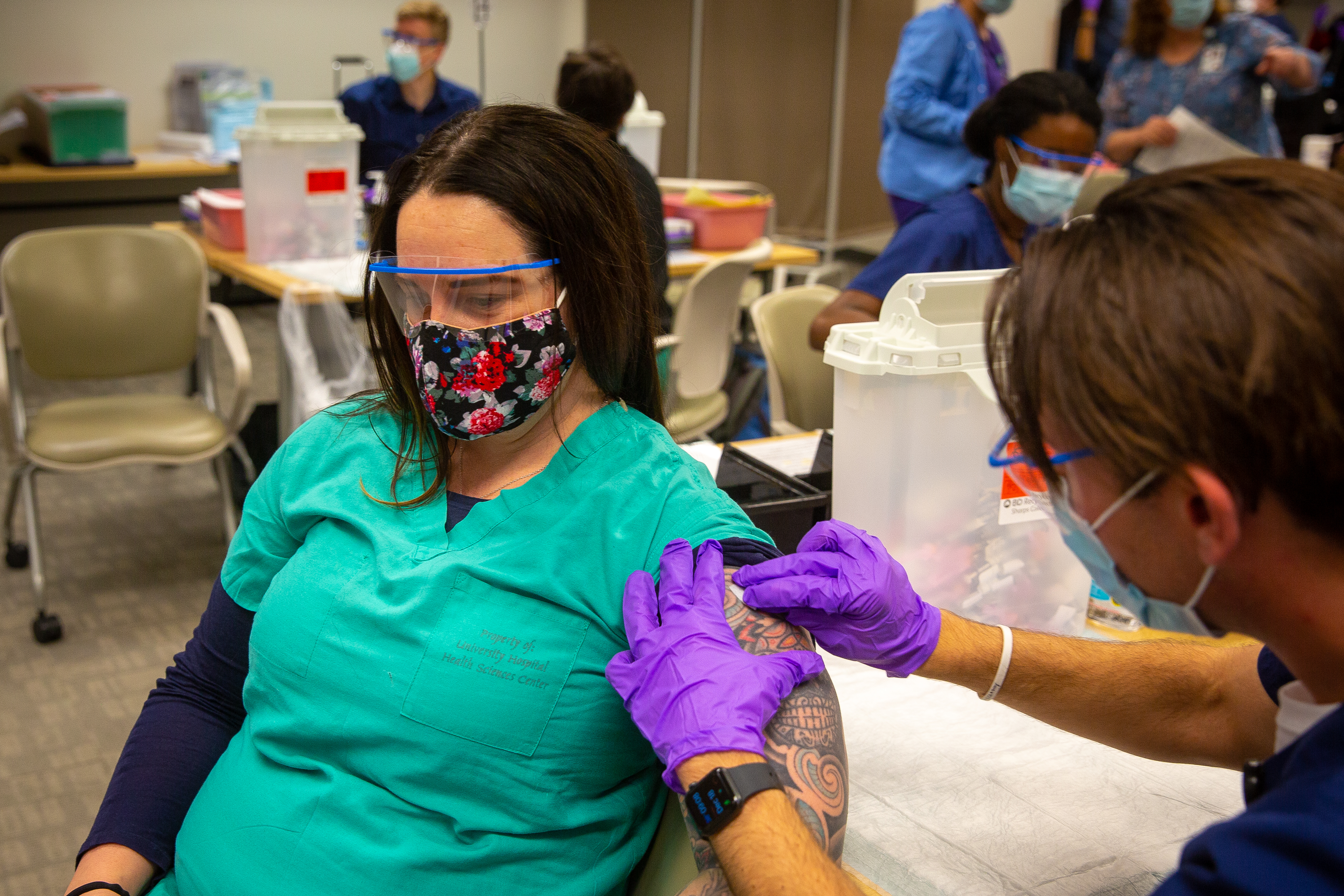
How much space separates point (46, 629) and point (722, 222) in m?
2.41

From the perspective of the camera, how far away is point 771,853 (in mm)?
806

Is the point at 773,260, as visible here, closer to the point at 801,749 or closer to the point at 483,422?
the point at 483,422

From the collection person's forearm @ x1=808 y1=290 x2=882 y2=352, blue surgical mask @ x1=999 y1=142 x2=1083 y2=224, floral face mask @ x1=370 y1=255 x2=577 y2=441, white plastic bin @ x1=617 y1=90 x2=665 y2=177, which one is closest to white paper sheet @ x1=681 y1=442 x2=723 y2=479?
floral face mask @ x1=370 y1=255 x2=577 y2=441

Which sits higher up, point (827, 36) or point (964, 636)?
point (827, 36)

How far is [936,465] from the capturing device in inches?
51.2

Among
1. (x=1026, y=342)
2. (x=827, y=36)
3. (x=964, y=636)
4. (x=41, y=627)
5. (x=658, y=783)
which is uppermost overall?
(x=827, y=36)

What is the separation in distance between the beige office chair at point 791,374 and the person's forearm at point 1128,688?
1526 millimetres

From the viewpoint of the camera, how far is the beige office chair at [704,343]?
10.1ft

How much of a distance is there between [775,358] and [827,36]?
14.0ft

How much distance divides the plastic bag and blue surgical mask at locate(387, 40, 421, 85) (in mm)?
1416

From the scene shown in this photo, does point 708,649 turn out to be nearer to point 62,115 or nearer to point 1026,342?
point 1026,342

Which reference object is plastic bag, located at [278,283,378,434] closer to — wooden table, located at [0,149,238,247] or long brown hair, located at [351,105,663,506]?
long brown hair, located at [351,105,663,506]

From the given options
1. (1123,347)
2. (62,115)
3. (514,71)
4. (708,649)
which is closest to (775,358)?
(708,649)

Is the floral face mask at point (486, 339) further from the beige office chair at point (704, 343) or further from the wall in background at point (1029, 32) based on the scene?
the wall in background at point (1029, 32)
